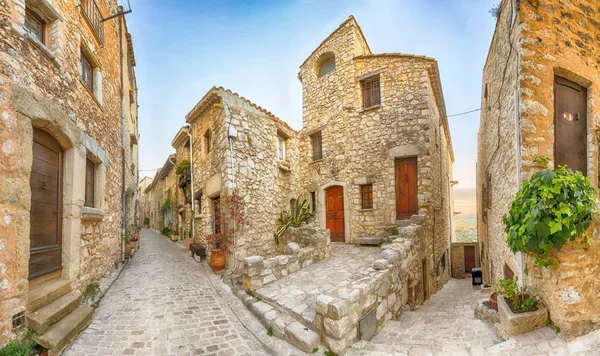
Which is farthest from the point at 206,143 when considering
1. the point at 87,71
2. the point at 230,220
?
the point at 87,71

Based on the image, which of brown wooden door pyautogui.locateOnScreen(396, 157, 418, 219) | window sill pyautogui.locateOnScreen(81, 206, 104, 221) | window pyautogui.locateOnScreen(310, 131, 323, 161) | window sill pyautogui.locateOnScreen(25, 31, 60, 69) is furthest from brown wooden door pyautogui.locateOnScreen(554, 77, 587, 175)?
window sill pyautogui.locateOnScreen(81, 206, 104, 221)

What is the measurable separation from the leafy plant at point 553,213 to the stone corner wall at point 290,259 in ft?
13.4

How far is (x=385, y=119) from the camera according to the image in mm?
8812

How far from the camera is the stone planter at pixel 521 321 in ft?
9.71

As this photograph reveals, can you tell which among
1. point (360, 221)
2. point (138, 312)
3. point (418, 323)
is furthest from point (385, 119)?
point (138, 312)

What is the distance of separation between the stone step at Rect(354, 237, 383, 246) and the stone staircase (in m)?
6.76

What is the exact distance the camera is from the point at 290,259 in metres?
5.84

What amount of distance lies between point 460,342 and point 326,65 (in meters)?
10.0

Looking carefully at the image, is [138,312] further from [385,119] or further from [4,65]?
[385,119]

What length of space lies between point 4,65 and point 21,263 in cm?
234

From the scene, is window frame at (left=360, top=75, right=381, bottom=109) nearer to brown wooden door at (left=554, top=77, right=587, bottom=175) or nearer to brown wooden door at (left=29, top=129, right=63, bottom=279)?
brown wooden door at (left=554, top=77, right=587, bottom=175)

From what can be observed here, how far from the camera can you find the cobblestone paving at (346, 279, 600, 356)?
2.76 m

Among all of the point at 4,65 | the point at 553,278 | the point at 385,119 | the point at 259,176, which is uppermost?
the point at 385,119

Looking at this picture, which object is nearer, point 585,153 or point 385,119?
point 585,153
